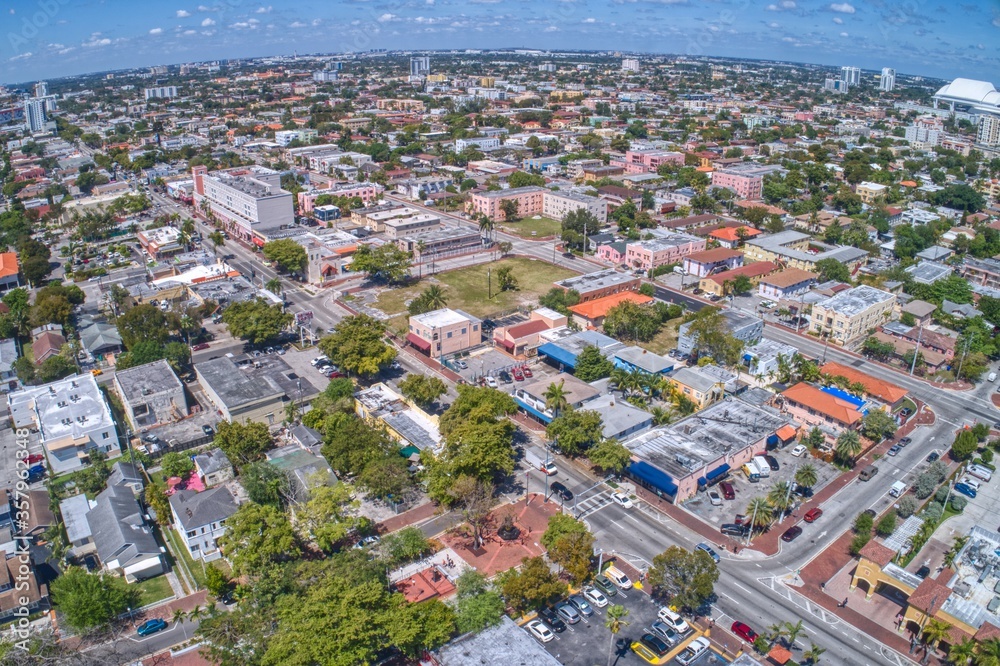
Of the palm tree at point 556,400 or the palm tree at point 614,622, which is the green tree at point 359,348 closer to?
the palm tree at point 556,400

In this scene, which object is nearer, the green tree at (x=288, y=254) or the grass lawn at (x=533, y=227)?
the green tree at (x=288, y=254)

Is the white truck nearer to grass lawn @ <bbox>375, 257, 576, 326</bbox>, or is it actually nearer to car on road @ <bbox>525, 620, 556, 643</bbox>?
car on road @ <bbox>525, 620, 556, 643</bbox>

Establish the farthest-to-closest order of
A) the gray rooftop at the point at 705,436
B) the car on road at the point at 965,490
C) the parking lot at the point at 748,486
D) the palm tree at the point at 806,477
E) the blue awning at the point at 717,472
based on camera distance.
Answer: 1. the blue awning at the point at 717,472
2. the gray rooftop at the point at 705,436
3. the car on road at the point at 965,490
4. the palm tree at the point at 806,477
5. the parking lot at the point at 748,486

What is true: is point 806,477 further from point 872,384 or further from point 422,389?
point 422,389

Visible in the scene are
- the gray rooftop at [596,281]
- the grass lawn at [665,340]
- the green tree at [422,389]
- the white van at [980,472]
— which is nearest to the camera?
the white van at [980,472]

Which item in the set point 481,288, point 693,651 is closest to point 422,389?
point 693,651

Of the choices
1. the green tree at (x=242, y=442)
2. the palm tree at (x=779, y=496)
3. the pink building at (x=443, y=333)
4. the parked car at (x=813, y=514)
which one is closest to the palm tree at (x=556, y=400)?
the pink building at (x=443, y=333)
